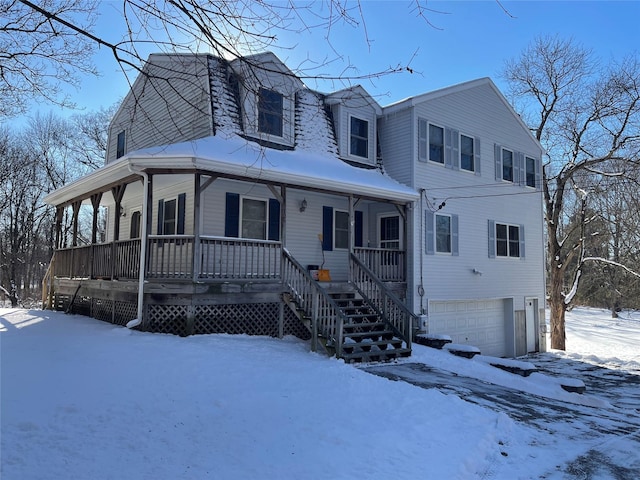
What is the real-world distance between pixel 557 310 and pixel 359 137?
14097 mm

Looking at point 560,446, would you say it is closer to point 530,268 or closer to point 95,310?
point 95,310

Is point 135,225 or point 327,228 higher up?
point 135,225

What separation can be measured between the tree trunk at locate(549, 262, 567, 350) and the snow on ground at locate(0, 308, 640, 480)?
57.2ft

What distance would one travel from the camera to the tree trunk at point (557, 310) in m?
22.5

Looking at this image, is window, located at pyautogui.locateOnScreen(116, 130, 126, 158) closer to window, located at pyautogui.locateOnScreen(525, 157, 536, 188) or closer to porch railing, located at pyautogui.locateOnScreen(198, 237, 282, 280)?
porch railing, located at pyautogui.locateOnScreen(198, 237, 282, 280)

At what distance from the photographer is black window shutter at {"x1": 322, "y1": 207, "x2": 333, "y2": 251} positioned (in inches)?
560

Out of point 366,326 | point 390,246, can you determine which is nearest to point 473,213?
point 390,246

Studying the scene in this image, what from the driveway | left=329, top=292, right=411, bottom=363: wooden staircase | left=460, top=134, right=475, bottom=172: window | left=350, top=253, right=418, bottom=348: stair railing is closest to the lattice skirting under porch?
left=329, top=292, right=411, bottom=363: wooden staircase

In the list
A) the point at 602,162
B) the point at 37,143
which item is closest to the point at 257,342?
the point at 602,162

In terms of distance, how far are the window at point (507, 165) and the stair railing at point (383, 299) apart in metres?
8.68

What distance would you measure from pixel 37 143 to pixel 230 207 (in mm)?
25342

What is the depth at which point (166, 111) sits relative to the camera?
14.0m

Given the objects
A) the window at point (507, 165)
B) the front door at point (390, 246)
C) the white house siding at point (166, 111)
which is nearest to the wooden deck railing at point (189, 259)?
the white house siding at point (166, 111)

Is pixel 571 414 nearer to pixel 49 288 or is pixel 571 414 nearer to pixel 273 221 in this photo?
pixel 273 221
